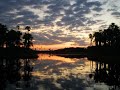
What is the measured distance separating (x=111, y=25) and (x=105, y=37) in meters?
9.66

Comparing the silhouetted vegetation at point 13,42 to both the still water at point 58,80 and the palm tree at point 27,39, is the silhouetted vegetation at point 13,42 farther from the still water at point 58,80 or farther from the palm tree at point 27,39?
the still water at point 58,80

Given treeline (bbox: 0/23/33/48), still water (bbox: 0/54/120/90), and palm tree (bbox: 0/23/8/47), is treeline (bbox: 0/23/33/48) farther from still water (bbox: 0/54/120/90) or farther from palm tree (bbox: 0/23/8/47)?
still water (bbox: 0/54/120/90)

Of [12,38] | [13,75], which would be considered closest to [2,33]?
[12,38]

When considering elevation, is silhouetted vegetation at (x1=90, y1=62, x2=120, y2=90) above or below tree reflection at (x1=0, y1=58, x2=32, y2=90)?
below

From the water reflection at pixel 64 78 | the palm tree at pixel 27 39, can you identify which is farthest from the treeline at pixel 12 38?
the water reflection at pixel 64 78

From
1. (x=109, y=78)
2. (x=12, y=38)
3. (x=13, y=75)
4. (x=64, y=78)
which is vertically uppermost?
Result: (x=12, y=38)

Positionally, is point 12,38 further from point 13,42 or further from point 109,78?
point 109,78

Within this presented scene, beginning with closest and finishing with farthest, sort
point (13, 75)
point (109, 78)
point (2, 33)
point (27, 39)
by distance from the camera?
point (109, 78), point (13, 75), point (2, 33), point (27, 39)

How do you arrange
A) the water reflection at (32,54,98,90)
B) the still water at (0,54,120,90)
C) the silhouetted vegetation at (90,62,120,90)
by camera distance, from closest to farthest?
1. the still water at (0,54,120,90)
2. the water reflection at (32,54,98,90)
3. the silhouetted vegetation at (90,62,120,90)

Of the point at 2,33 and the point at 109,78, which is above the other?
the point at 2,33

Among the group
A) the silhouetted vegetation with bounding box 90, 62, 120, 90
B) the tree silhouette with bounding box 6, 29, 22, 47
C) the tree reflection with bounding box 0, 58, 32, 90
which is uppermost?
the tree silhouette with bounding box 6, 29, 22, 47

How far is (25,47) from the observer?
189 metres

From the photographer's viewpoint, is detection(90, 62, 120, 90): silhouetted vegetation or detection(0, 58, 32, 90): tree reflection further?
detection(90, 62, 120, 90): silhouetted vegetation

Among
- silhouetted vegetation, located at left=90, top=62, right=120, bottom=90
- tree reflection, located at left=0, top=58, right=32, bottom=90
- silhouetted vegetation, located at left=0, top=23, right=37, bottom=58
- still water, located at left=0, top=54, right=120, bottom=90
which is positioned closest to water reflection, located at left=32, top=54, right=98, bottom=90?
still water, located at left=0, top=54, right=120, bottom=90
